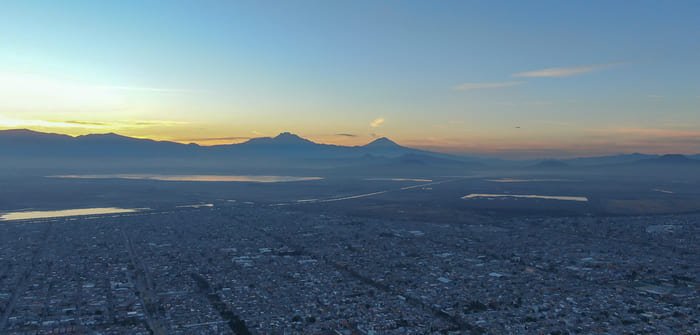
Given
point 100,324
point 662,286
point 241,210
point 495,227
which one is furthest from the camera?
point 241,210

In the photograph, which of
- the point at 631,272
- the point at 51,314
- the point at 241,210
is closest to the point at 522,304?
the point at 631,272

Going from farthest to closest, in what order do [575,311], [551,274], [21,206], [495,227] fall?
[21,206] < [495,227] < [551,274] < [575,311]

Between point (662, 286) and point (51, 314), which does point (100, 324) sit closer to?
point (51, 314)

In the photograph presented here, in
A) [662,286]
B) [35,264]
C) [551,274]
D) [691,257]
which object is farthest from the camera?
[691,257]

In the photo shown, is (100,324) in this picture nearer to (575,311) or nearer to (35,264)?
(35,264)

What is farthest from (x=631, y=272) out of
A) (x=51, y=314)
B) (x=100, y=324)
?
(x=51, y=314)

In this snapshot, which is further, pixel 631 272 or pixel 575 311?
pixel 631 272

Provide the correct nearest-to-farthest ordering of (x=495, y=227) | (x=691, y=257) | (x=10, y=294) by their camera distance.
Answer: (x=10, y=294) < (x=691, y=257) < (x=495, y=227)

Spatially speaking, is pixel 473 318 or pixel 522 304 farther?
pixel 522 304
